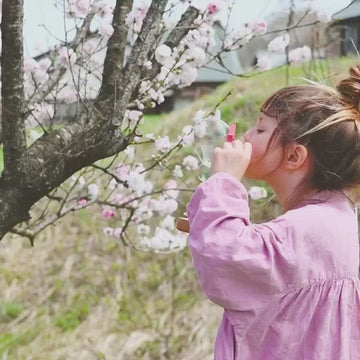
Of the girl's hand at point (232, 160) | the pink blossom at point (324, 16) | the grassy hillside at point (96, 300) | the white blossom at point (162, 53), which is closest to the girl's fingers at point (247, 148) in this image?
the girl's hand at point (232, 160)

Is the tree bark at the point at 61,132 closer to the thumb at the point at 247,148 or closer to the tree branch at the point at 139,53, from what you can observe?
the tree branch at the point at 139,53

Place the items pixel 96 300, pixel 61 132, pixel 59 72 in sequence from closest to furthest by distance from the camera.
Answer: pixel 61 132 < pixel 59 72 < pixel 96 300

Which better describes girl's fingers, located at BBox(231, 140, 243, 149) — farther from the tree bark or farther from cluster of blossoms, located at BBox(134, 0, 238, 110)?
cluster of blossoms, located at BBox(134, 0, 238, 110)

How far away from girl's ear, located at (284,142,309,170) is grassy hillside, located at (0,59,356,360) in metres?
2.38

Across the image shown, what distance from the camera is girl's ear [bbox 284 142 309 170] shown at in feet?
4.66

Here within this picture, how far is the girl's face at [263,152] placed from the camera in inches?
56.5

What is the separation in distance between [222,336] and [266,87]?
5265mm

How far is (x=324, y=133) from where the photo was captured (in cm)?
142

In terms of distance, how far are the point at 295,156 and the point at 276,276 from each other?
0.82 ft

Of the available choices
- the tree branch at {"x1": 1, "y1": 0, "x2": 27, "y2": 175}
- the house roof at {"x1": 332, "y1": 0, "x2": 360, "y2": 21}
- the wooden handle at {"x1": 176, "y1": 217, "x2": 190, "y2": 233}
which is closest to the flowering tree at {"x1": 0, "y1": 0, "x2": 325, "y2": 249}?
the tree branch at {"x1": 1, "y1": 0, "x2": 27, "y2": 175}

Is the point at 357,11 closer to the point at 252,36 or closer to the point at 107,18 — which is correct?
the point at 252,36

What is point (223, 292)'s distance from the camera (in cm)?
129

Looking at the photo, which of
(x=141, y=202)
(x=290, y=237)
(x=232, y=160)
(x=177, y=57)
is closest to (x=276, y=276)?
(x=290, y=237)

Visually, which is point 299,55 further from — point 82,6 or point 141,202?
point 82,6
